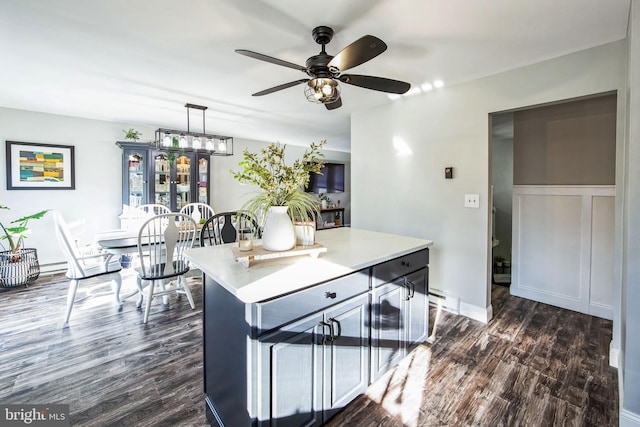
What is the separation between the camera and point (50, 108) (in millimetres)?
3871

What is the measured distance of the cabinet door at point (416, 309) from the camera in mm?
2084

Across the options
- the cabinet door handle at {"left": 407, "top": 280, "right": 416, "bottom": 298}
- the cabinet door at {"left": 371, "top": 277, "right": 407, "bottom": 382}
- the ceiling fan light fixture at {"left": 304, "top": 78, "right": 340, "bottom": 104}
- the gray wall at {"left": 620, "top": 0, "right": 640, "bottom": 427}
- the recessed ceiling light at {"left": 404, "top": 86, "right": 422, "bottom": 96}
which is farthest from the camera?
the recessed ceiling light at {"left": 404, "top": 86, "right": 422, "bottom": 96}

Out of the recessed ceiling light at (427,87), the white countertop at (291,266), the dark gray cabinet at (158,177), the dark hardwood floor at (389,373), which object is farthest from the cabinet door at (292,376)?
A: the dark gray cabinet at (158,177)

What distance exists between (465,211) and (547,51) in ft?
4.71

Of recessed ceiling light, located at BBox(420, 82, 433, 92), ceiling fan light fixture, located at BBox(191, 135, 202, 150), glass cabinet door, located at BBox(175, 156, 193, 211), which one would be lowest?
glass cabinet door, located at BBox(175, 156, 193, 211)

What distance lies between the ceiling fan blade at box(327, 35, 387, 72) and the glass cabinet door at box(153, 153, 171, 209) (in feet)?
12.6

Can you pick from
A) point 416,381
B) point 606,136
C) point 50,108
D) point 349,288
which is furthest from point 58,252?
point 606,136

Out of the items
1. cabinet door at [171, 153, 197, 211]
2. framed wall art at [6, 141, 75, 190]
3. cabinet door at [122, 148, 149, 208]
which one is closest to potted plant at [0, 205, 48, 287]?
framed wall art at [6, 141, 75, 190]

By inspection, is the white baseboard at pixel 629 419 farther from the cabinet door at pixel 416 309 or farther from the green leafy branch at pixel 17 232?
the green leafy branch at pixel 17 232

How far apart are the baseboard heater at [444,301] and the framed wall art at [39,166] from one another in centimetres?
519

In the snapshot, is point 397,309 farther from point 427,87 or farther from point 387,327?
point 427,87

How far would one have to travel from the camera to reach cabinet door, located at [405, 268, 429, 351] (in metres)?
2.08

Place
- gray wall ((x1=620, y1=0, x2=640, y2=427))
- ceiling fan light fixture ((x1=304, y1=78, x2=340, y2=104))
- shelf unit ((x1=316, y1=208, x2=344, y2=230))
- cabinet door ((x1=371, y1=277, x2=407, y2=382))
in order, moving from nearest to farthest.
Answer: gray wall ((x1=620, y1=0, x2=640, y2=427)), cabinet door ((x1=371, y1=277, x2=407, y2=382)), ceiling fan light fixture ((x1=304, y1=78, x2=340, y2=104)), shelf unit ((x1=316, y1=208, x2=344, y2=230))

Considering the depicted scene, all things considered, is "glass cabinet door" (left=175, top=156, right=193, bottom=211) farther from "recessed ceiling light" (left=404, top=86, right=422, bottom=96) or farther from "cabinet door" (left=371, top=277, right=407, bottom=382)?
"cabinet door" (left=371, top=277, right=407, bottom=382)
